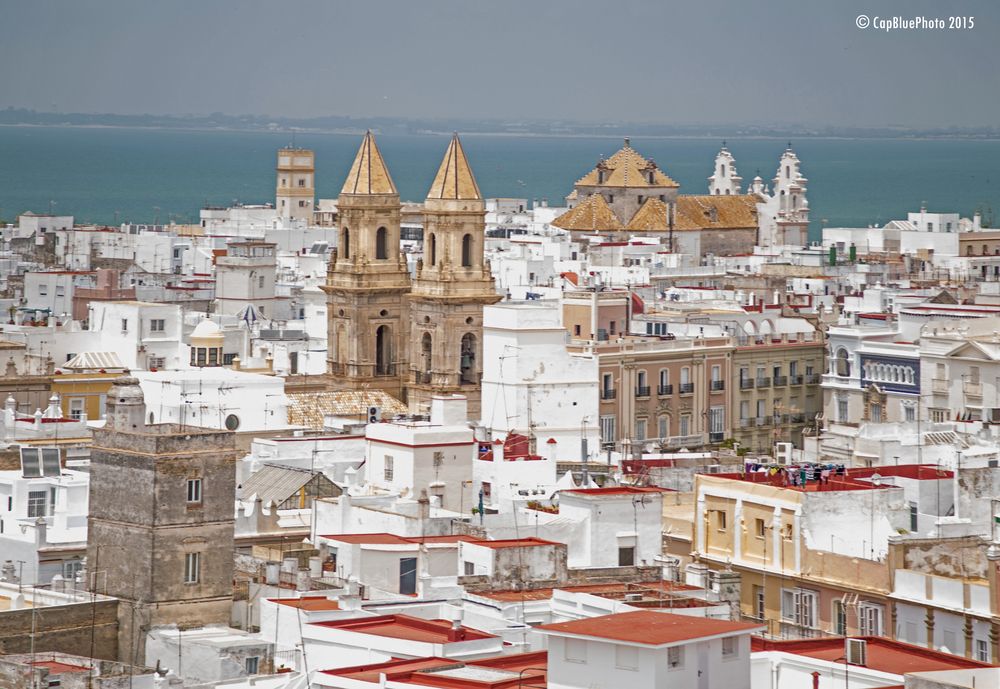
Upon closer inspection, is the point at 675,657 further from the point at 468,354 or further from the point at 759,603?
the point at 468,354

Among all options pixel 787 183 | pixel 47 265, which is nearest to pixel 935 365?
pixel 47 265

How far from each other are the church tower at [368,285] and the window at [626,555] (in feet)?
88.2

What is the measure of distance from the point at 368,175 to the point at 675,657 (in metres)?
42.2

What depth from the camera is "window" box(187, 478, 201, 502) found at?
40.7m

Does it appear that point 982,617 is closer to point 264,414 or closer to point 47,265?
point 264,414

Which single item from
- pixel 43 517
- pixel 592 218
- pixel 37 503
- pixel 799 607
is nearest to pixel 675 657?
pixel 799 607

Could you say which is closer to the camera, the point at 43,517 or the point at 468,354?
the point at 43,517

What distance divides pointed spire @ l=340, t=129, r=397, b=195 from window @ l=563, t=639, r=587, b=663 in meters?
41.4

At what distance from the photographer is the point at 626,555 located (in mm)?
45375

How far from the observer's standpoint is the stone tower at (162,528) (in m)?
40.3

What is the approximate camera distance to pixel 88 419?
67.8 m

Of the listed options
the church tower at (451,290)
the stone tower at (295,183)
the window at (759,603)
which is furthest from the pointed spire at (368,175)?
the stone tower at (295,183)


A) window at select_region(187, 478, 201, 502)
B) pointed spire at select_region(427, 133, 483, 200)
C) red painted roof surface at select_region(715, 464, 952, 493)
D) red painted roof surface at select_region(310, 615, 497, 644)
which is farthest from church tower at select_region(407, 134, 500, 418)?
red painted roof surface at select_region(310, 615, 497, 644)

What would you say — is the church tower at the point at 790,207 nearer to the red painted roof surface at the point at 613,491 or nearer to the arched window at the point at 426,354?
the arched window at the point at 426,354
